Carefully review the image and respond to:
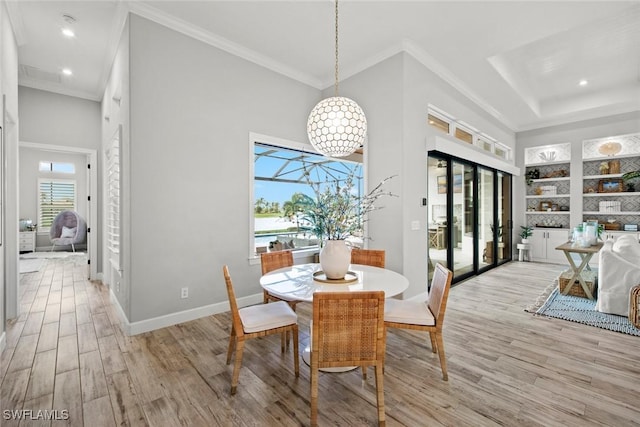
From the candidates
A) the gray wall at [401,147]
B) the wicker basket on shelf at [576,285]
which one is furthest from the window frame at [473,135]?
the wicker basket on shelf at [576,285]

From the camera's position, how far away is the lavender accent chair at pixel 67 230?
Answer: 7828mm

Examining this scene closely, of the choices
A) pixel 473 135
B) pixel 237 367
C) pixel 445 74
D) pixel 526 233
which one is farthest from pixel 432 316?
pixel 526 233

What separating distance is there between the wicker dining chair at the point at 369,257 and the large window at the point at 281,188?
1.29 meters

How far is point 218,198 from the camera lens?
348 cm

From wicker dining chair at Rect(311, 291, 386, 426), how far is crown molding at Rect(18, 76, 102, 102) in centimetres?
576

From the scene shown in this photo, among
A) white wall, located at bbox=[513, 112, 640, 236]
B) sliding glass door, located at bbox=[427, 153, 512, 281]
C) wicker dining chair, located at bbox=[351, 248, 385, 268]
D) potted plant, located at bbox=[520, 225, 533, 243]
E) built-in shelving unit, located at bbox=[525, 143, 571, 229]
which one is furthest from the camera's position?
potted plant, located at bbox=[520, 225, 533, 243]

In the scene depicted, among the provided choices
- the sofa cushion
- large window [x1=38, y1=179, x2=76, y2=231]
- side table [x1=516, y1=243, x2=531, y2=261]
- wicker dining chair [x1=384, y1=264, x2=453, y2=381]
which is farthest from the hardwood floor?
large window [x1=38, y1=179, x2=76, y2=231]

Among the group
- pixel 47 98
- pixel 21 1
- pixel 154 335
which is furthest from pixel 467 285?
pixel 47 98

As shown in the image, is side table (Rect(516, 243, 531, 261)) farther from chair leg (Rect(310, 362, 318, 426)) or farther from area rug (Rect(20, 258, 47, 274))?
area rug (Rect(20, 258, 47, 274))

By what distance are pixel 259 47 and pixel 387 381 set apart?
385 cm

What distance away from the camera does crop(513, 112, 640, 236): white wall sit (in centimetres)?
586

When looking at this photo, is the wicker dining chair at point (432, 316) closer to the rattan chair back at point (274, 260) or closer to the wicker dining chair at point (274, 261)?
the wicker dining chair at point (274, 261)

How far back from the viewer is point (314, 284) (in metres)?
2.21

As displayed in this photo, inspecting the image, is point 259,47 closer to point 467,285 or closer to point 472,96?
point 472,96
